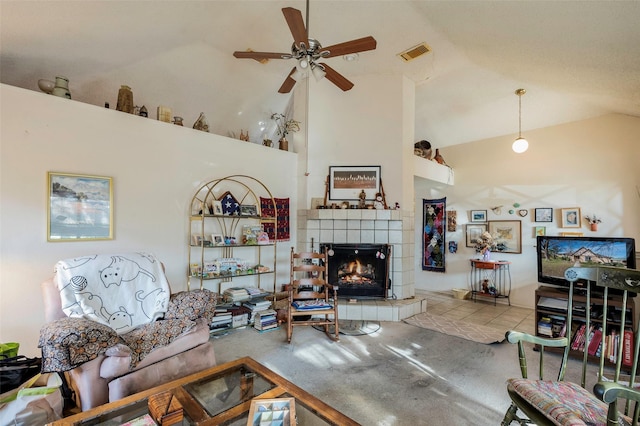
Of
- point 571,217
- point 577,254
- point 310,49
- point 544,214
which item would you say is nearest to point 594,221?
point 571,217

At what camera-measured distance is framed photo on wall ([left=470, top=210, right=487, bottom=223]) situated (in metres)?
5.01

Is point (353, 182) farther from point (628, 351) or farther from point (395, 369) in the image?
point (628, 351)

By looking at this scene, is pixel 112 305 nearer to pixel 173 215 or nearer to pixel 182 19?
pixel 173 215

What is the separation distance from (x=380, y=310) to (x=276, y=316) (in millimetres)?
1236

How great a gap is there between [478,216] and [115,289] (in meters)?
5.02

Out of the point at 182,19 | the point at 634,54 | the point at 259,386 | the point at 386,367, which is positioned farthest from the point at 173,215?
the point at 634,54

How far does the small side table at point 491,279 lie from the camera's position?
4.74 metres

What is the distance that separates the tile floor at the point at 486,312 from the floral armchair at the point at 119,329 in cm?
319

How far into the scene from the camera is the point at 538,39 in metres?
2.37

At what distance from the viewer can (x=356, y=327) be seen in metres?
3.45

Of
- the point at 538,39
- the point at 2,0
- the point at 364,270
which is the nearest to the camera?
the point at 2,0

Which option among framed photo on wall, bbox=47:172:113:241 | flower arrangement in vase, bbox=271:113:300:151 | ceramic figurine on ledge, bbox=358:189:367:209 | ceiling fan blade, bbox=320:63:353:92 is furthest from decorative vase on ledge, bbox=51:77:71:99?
ceramic figurine on ledge, bbox=358:189:367:209

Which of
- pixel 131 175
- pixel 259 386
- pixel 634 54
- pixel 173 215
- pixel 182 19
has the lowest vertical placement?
pixel 259 386

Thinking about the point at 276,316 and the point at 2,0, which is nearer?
the point at 2,0
